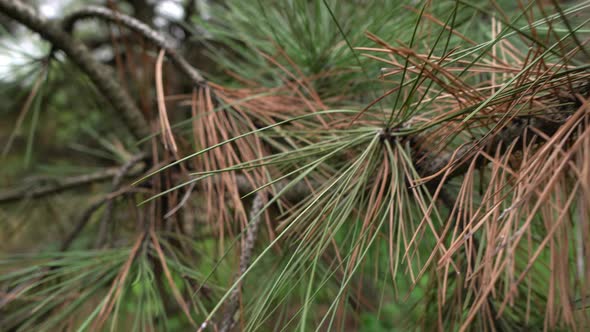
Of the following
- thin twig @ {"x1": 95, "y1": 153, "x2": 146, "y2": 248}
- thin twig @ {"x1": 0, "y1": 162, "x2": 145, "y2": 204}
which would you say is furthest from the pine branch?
thin twig @ {"x1": 0, "y1": 162, "x2": 145, "y2": 204}

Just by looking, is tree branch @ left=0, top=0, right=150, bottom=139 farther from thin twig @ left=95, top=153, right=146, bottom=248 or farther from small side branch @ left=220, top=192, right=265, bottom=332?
small side branch @ left=220, top=192, right=265, bottom=332

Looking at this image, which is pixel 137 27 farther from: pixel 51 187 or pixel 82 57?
pixel 51 187

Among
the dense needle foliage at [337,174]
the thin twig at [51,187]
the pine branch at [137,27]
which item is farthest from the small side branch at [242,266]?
the thin twig at [51,187]

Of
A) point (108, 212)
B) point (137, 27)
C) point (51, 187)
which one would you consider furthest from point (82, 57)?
point (51, 187)

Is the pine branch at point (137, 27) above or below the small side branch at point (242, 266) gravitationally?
above

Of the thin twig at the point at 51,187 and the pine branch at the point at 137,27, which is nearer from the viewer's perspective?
the pine branch at the point at 137,27

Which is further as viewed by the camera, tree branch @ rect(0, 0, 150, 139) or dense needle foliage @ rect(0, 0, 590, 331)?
tree branch @ rect(0, 0, 150, 139)

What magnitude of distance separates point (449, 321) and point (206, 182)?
0.38 m

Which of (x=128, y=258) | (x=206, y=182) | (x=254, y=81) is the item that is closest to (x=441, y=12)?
(x=254, y=81)

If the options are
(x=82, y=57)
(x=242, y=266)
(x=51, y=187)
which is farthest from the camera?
(x=51, y=187)

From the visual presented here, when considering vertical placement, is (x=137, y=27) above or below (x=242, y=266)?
above

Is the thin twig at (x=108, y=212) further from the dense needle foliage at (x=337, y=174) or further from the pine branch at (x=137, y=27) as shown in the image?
the pine branch at (x=137, y=27)

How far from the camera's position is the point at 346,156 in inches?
20.1

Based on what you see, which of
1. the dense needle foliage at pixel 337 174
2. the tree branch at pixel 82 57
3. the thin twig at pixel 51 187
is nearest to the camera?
the dense needle foliage at pixel 337 174
